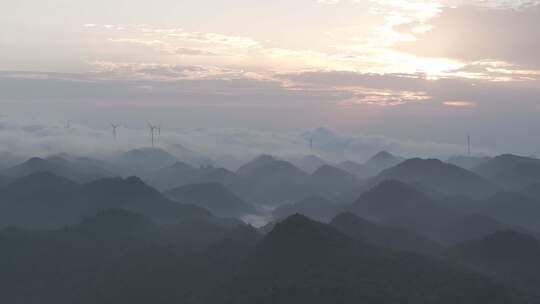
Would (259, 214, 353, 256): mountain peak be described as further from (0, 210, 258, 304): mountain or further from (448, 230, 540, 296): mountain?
(448, 230, 540, 296): mountain

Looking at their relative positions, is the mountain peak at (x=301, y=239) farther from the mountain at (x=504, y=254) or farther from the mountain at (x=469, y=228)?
the mountain at (x=469, y=228)

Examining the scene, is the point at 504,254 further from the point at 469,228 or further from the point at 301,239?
the point at 469,228

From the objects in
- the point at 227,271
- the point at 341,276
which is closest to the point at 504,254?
the point at 341,276

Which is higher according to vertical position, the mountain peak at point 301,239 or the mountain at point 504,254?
the mountain peak at point 301,239

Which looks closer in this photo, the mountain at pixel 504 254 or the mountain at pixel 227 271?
the mountain at pixel 227 271

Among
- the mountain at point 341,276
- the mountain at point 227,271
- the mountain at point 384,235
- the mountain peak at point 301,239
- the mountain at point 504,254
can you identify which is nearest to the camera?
the mountain at point 341,276

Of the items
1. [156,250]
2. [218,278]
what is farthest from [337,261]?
[156,250]

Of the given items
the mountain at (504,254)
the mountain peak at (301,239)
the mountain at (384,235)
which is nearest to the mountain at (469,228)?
the mountain at (384,235)

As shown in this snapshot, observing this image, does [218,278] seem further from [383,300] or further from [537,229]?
[537,229]
